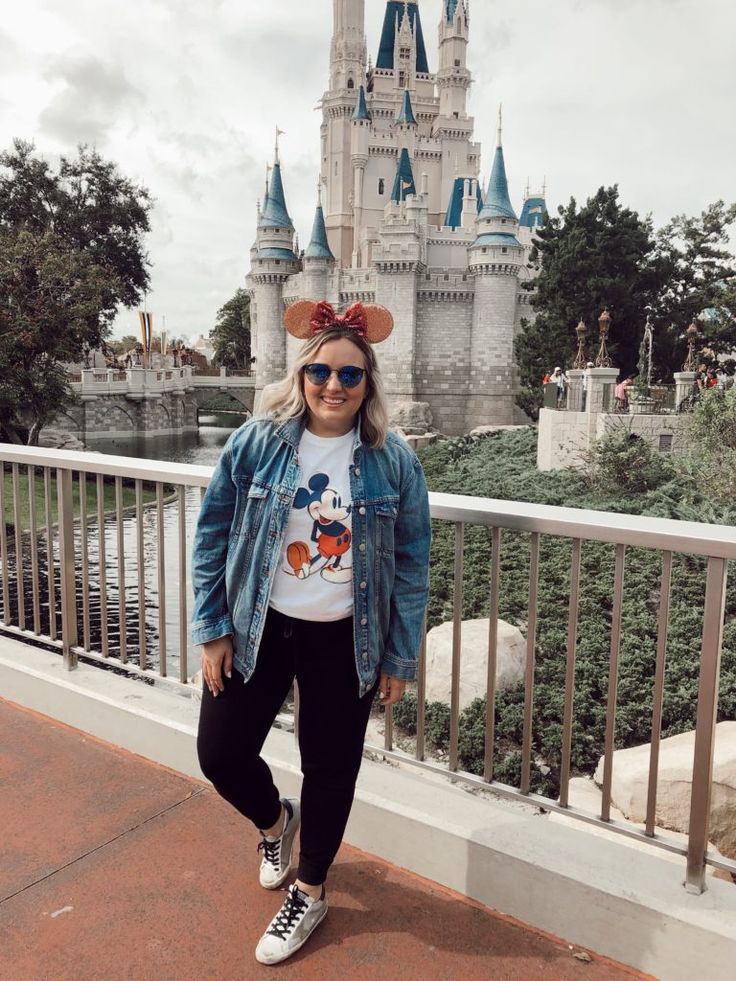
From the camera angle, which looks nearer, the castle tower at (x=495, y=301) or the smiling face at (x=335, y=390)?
the smiling face at (x=335, y=390)

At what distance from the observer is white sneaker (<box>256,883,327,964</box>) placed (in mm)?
1567

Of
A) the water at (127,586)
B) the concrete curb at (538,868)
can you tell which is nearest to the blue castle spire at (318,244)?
the water at (127,586)

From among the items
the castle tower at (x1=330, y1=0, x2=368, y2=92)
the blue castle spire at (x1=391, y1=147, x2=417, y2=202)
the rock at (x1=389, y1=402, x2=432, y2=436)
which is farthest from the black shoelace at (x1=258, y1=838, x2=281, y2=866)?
the castle tower at (x1=330, y1=0, x2=368, y2=92)

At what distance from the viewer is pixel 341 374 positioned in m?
1.59

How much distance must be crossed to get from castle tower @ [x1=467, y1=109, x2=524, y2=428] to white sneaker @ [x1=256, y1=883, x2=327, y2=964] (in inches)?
1382

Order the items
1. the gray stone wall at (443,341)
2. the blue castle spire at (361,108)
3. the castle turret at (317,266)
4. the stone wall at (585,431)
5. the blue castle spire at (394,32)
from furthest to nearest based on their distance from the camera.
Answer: the blue castle spire at (394,32) < the blue castle spire at (361,108) < the castle turret at (317,266) < the gray stone wall at (443,341) < the stone wall at (585,431)

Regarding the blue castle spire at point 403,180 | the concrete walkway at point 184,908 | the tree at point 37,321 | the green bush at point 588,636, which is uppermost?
the blue castle spire at point 403,180

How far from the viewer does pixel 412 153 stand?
46344 millimetres

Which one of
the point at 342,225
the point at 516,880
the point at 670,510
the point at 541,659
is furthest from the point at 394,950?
the point at 342,225

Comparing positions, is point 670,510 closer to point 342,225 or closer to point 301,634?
point 301,634

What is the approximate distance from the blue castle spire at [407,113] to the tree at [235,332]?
16097mm

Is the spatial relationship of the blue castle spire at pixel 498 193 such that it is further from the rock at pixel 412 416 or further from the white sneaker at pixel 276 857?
the white sneaker at pixel 276 857

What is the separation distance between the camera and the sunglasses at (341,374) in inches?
62.5

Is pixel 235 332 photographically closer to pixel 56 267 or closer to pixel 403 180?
pixel 403 180
